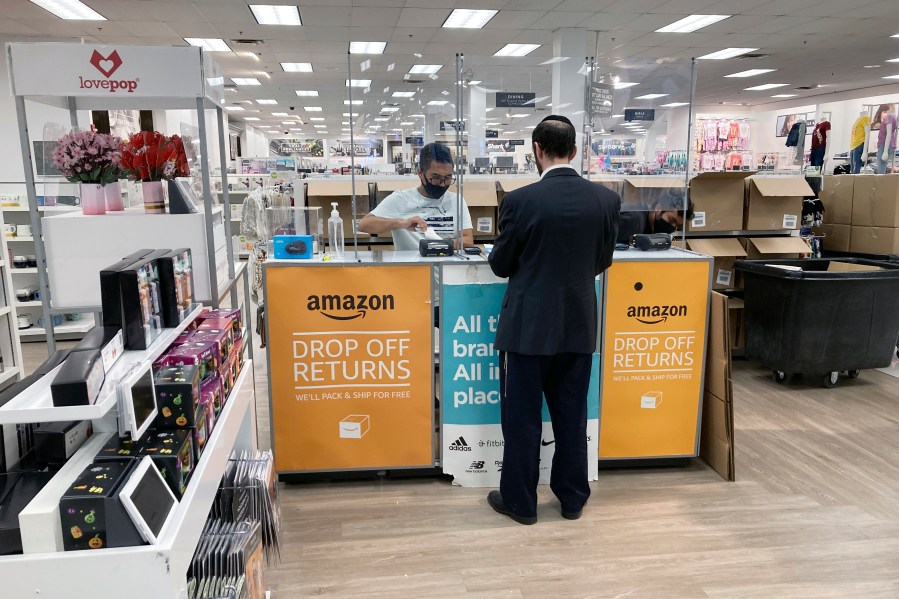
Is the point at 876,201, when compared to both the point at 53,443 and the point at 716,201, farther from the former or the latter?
the point at 53,443

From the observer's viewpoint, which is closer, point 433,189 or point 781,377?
point 433,189

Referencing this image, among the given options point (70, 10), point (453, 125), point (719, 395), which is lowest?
point (719, 395)

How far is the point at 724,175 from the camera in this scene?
4.87 meters

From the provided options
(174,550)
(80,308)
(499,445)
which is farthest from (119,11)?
(174,550)

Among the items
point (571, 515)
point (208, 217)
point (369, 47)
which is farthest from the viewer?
point (369, 47)

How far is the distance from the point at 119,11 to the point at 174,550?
26.2 feet

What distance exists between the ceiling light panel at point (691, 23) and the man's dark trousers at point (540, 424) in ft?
23.5

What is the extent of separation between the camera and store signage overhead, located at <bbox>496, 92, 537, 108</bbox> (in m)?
3.26

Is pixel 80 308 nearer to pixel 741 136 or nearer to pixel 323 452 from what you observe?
pixel 323 452

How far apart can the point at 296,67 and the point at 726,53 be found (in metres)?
7.53

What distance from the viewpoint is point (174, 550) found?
4.21 feet

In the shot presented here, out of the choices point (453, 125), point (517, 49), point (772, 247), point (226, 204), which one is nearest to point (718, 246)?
point (772, 247)

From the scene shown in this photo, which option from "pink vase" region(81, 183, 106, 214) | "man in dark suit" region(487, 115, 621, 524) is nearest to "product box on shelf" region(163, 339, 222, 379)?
"pink vase" region(81, 183, 106, 214)

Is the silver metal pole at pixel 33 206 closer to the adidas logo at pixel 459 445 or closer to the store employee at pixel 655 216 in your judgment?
the adidas logo at pixel 459 445
